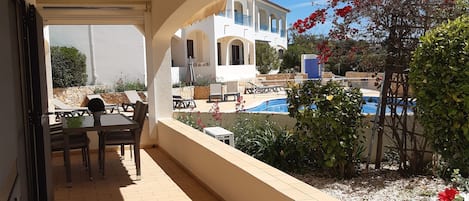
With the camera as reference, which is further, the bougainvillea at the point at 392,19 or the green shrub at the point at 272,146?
the green shrub at the point at 272,146

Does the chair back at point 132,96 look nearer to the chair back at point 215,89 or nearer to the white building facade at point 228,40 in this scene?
the chair back at point 215,89

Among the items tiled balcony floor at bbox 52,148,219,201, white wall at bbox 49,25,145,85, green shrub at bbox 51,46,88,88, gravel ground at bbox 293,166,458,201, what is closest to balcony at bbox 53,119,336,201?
tiled balcony floor at bbox 52,148,219,201

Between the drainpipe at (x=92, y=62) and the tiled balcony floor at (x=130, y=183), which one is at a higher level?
the drainpipe at (x=92, y=62)

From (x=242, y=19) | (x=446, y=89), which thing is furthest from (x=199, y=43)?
(x=446, y=89)

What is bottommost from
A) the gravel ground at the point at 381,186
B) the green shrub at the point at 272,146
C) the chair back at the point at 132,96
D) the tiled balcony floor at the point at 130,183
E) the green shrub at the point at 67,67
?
the gravel ground at the point at 381,186

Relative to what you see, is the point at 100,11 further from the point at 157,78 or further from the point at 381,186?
the point at 381,186

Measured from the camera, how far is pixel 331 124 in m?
6.07

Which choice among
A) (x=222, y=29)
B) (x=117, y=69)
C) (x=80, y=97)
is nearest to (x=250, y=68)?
(x=222, y=29)

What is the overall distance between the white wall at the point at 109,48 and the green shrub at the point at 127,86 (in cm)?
38

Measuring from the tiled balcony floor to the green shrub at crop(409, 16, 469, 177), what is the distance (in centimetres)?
292

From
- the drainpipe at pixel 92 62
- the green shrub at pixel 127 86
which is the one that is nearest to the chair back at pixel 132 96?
the green shrub at pixel 127 86

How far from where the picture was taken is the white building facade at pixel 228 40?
1015 inches

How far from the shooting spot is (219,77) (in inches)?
1010

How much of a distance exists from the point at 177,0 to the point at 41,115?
8.46ft
